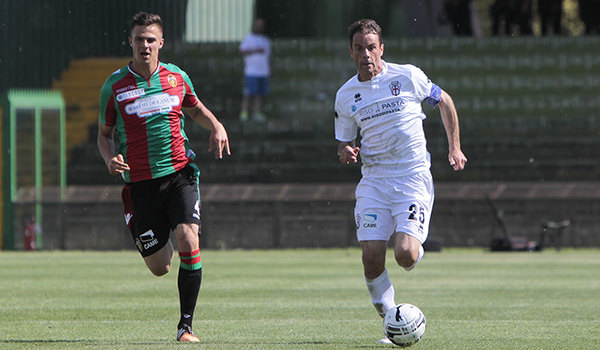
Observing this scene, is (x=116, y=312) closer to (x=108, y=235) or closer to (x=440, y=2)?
(x=108, y=235)

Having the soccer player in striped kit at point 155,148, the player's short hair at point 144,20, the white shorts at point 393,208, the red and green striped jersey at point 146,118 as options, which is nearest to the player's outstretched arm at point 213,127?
the soccer player in striped kit at point 155,148

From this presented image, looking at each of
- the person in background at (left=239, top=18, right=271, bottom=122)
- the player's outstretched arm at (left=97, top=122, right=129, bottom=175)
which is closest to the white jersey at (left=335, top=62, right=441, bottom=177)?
the player's outstretched arm at (left=97, top=122, right=129, bottom=175)

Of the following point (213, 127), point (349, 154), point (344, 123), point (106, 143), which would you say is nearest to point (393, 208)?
point (349, 154)

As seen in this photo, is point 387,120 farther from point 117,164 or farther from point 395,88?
point 117,164

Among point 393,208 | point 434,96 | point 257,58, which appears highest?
point 434,96

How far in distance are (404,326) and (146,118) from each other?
244 cm

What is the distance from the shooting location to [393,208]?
25.7ft

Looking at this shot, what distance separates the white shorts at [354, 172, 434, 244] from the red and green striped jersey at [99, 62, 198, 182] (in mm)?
1431

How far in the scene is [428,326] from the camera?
8.93m

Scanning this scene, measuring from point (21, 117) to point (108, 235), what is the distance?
3113 millimetres

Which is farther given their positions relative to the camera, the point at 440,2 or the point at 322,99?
the point at 440,2

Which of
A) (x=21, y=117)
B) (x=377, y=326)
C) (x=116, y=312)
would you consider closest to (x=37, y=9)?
(x=21, y=117)

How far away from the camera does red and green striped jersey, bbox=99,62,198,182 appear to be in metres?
8.16

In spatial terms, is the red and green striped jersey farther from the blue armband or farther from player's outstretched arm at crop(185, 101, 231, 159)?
the blue armband
